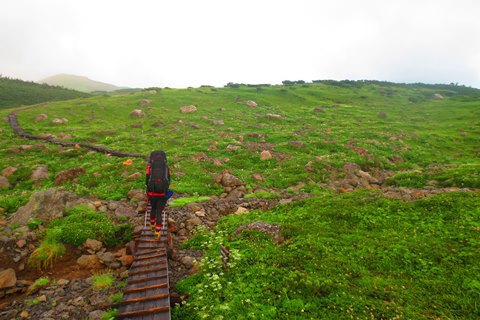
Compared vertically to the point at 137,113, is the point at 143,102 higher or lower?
higher

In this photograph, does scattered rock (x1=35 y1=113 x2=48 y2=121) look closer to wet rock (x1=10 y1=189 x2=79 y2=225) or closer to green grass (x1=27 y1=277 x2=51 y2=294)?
wet rock (x1=10 y1=189 x2=79 y2=225)

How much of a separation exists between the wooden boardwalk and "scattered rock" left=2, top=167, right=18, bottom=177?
759 inches

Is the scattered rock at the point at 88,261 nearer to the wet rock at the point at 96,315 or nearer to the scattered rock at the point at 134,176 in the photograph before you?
the wet rock at the point at 96,315

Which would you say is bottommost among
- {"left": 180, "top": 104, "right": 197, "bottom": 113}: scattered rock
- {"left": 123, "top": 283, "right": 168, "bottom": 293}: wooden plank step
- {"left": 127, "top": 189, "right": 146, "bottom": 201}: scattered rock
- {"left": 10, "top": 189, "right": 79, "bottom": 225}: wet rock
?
{"left": 127, "top": 189, "right": 146, "bottom": 201}: scattered rock

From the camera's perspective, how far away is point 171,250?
12070mm

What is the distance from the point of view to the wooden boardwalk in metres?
7.73

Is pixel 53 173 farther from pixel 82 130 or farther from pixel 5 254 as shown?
pixel 82 130

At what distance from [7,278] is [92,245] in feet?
10.1

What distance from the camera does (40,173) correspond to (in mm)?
23547

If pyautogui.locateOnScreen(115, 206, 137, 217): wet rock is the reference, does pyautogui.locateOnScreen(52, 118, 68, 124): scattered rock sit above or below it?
above

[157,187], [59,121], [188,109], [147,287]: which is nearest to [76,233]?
[157,187]

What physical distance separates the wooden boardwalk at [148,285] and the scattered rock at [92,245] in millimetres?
2078

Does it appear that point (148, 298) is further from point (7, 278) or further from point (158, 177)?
point (7, 278)

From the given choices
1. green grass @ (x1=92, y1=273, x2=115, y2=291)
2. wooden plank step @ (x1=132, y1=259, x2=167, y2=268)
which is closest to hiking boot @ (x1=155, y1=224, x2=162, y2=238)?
wooden plank step @ (x1=132, y1=259, x2=167, y2=268)
